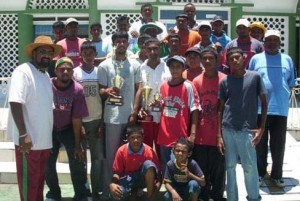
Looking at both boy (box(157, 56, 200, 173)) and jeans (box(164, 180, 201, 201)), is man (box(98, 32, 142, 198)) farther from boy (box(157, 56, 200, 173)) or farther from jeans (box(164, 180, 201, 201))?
jeans (box(164, 180, 201, 201))

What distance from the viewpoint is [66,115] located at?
5.40 m

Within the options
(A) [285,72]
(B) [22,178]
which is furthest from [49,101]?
(A) [285,72]

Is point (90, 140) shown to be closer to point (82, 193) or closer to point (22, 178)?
point (82, 193)

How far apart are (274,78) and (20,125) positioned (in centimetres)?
308

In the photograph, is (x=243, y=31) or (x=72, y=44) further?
(x=72, y=44)

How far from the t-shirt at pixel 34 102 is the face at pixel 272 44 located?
2687 mm

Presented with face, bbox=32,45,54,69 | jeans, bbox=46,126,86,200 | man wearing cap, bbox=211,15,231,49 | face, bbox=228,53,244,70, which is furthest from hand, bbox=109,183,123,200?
man wearing cap, bbox=211,15,231,49

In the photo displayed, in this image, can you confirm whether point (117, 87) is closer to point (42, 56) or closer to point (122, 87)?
point (122, 87)

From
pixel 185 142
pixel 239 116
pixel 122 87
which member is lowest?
pixel 185 142

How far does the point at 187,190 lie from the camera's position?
535cm

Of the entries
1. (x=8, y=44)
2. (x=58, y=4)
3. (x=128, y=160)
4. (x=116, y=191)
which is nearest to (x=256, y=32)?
(x=128, y=160)

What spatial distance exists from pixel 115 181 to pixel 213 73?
5.26ft

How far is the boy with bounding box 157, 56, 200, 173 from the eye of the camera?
17.7 ft

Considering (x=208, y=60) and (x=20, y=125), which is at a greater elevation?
(x=208, y=60)
